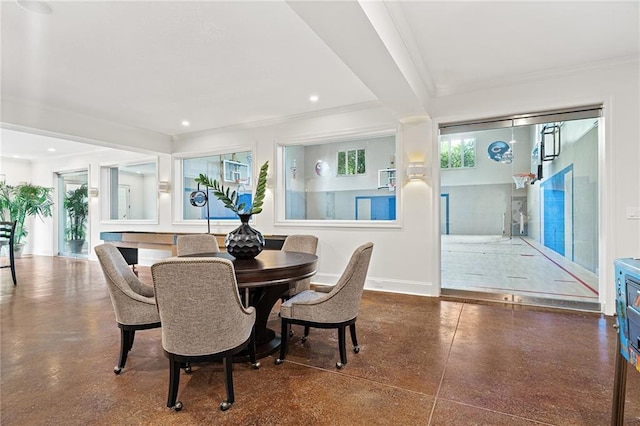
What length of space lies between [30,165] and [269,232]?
8.46 meters

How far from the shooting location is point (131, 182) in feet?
25.9

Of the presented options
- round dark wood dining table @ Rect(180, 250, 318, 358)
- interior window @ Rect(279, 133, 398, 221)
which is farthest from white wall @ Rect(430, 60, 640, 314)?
round dark wood dining table @ Rect(180, 250, 318, 358)

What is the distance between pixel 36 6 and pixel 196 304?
2619 mm

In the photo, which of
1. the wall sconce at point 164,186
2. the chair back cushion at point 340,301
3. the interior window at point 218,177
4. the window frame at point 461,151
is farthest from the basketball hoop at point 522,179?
the wall sconce at point 164,186

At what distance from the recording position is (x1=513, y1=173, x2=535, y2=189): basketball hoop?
165 inches

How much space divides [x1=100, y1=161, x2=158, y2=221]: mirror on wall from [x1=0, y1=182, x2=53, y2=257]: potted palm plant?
75.8 inches

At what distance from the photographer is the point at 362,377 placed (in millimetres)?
2258

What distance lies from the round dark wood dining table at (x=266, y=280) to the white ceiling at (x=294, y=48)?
1.72 m

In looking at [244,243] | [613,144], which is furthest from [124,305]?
[613,144]

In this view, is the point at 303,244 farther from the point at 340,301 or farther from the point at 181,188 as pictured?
the point at 181,188

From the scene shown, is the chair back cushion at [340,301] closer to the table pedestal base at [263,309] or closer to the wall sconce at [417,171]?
the table pedestal base at [263,309]

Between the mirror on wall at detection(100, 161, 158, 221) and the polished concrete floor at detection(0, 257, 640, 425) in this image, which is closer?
the polished concrete floor at detection(0, 257, 640, 425)

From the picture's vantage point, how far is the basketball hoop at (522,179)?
165 inches

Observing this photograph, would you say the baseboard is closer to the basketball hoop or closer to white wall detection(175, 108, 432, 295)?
white wall detection(175, 108, 432, 295)
